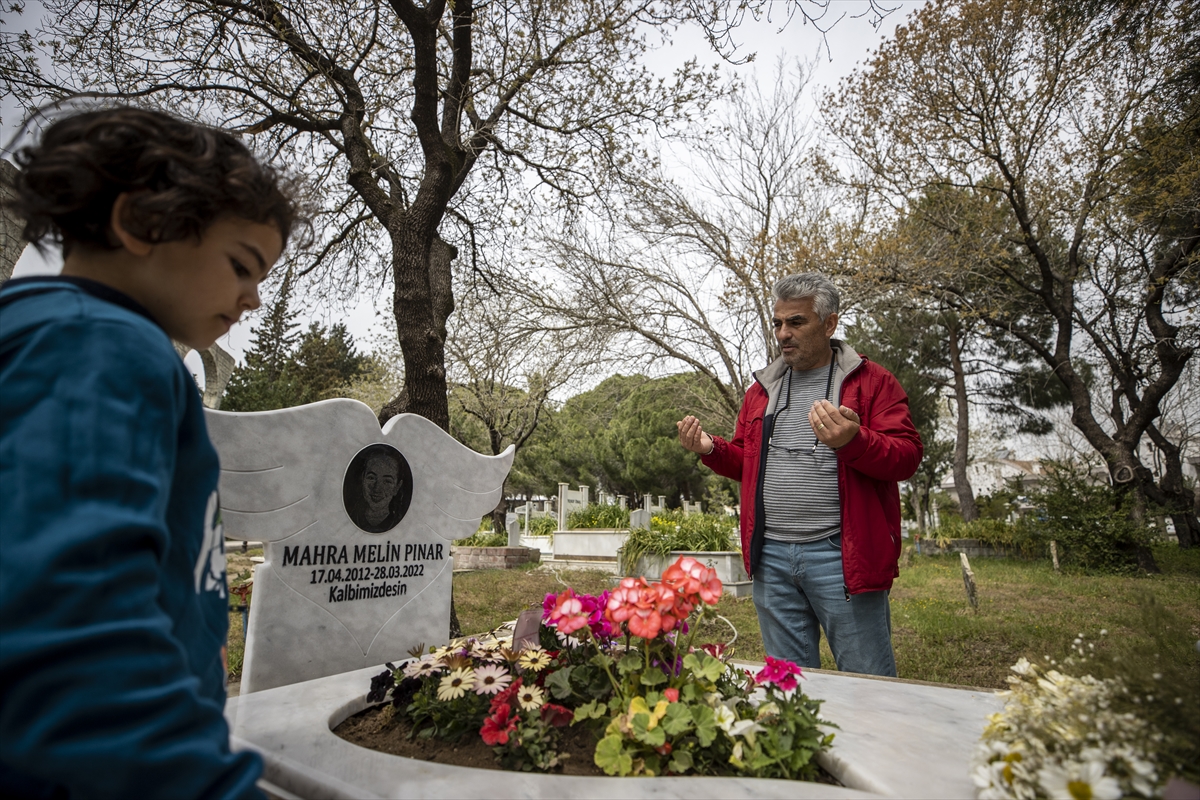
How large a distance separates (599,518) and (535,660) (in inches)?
484

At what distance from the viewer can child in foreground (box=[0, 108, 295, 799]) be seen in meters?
0.59

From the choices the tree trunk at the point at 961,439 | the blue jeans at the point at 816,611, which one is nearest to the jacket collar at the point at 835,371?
the blue jeans at the point at 816,611

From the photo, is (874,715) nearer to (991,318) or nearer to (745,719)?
(745,719)

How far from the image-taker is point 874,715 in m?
1.72

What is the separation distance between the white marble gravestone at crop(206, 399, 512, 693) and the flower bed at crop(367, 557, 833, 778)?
31.0 inches

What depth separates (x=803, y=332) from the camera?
2691 mm

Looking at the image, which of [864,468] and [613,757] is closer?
[613,757]

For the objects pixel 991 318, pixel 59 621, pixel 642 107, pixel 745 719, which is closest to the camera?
pixel 59 621

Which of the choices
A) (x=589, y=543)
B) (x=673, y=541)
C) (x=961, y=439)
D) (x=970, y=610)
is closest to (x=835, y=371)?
(x=970, y=610)

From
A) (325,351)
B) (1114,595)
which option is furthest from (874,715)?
(325,351)

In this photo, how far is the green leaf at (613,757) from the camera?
1378 millimetres

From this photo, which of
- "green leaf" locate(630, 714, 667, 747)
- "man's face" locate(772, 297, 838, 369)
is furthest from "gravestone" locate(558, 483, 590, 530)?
"green leaf" locate(630, 714, 667, 747)

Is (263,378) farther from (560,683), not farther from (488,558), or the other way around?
(560,683)

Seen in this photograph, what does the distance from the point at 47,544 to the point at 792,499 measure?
240 centimetres
